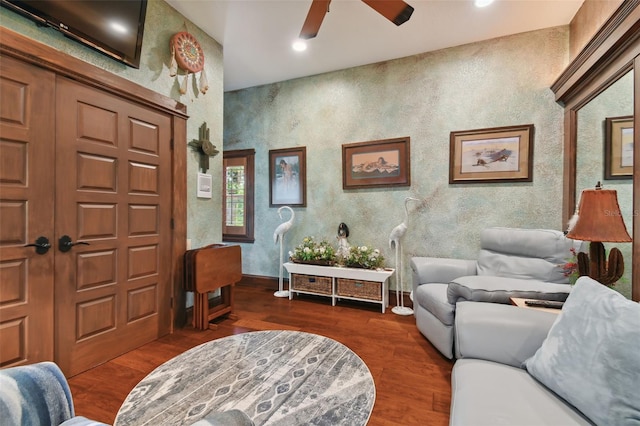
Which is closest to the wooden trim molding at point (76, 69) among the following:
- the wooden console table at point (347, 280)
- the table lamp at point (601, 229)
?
the wooden console table at point (347, 280)

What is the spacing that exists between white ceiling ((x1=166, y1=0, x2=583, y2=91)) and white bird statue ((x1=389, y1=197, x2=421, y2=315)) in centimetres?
175

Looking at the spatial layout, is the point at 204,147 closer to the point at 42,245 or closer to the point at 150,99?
the point at 150,99

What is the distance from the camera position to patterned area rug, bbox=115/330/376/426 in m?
1.12

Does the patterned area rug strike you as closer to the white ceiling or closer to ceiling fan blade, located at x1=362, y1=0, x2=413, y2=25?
ceiling fan blade, located at x1=362, y1=0, x2=413, y2=25

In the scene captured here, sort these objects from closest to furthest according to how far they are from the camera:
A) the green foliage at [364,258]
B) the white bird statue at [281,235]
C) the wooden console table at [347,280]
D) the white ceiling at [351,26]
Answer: the white ceiling at [351,26] < the wooden console table at [347,280] < the green foliage at [364,258] < the white bird statue at [281,235]

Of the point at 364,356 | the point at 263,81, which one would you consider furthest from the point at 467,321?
the point at 263,81

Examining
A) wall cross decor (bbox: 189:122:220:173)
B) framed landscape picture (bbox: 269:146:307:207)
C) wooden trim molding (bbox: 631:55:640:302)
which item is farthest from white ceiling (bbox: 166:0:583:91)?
wooden trim molding (bbox: 631:55:640:302)

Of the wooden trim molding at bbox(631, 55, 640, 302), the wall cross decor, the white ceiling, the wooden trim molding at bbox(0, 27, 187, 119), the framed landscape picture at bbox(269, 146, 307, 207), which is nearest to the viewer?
the wooden trim molding at bbox(0, 27, 187, 119)

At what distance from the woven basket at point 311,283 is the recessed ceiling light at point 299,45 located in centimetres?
268

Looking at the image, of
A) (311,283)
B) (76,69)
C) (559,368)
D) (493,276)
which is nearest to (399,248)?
(493,276)

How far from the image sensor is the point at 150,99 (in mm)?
2330

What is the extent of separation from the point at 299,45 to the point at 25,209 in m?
2.78

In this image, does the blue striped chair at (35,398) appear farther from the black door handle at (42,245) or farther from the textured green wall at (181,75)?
the textured green wall at (181,75)

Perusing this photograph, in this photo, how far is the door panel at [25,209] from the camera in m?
1.58
